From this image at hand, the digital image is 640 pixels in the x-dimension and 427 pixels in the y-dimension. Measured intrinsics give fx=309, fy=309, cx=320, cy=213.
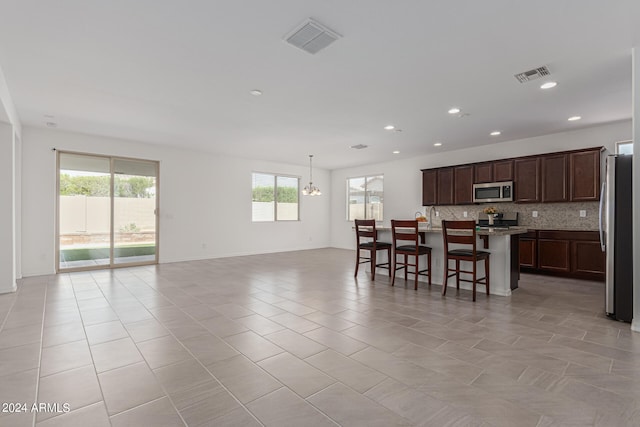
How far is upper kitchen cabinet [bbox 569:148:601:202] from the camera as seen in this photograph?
5.28 metres

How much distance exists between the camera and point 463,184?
6.97 meters

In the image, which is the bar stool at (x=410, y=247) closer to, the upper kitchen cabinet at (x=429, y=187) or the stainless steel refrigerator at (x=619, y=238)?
the stainless steel refrigerator at (x=619, y=238)

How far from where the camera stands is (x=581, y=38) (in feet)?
8.99

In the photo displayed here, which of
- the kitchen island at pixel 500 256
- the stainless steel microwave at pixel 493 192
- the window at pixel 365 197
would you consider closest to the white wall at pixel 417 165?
the window at pixel 365 197

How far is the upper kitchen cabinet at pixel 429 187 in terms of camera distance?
751cm

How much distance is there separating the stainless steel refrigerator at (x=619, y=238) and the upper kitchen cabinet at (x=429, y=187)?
417 cm

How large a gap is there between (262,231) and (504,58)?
23.3 ft

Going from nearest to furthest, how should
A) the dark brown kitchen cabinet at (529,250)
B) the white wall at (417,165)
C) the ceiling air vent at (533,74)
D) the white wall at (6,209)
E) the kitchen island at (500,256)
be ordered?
the ceiling air vent at (533,74) < the kitchen island at (500,256) < the white wall at (6,209) < the white wall at (417,165) < the dark brown kitchen cabinet at (529,250)

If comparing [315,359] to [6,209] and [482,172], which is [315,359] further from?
[482,172]

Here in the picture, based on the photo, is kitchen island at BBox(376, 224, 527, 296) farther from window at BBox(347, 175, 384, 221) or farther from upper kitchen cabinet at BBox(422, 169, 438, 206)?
window at BBox(347, 175, 384, 221)

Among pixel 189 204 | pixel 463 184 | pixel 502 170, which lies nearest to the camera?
pixel 502 170

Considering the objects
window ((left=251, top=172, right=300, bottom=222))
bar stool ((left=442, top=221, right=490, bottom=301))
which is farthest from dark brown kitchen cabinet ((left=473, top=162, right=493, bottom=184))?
window ((left=251, top=172, right=300, bottom=222))

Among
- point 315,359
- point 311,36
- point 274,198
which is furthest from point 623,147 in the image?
point 274,198

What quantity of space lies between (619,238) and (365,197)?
6.69 m
